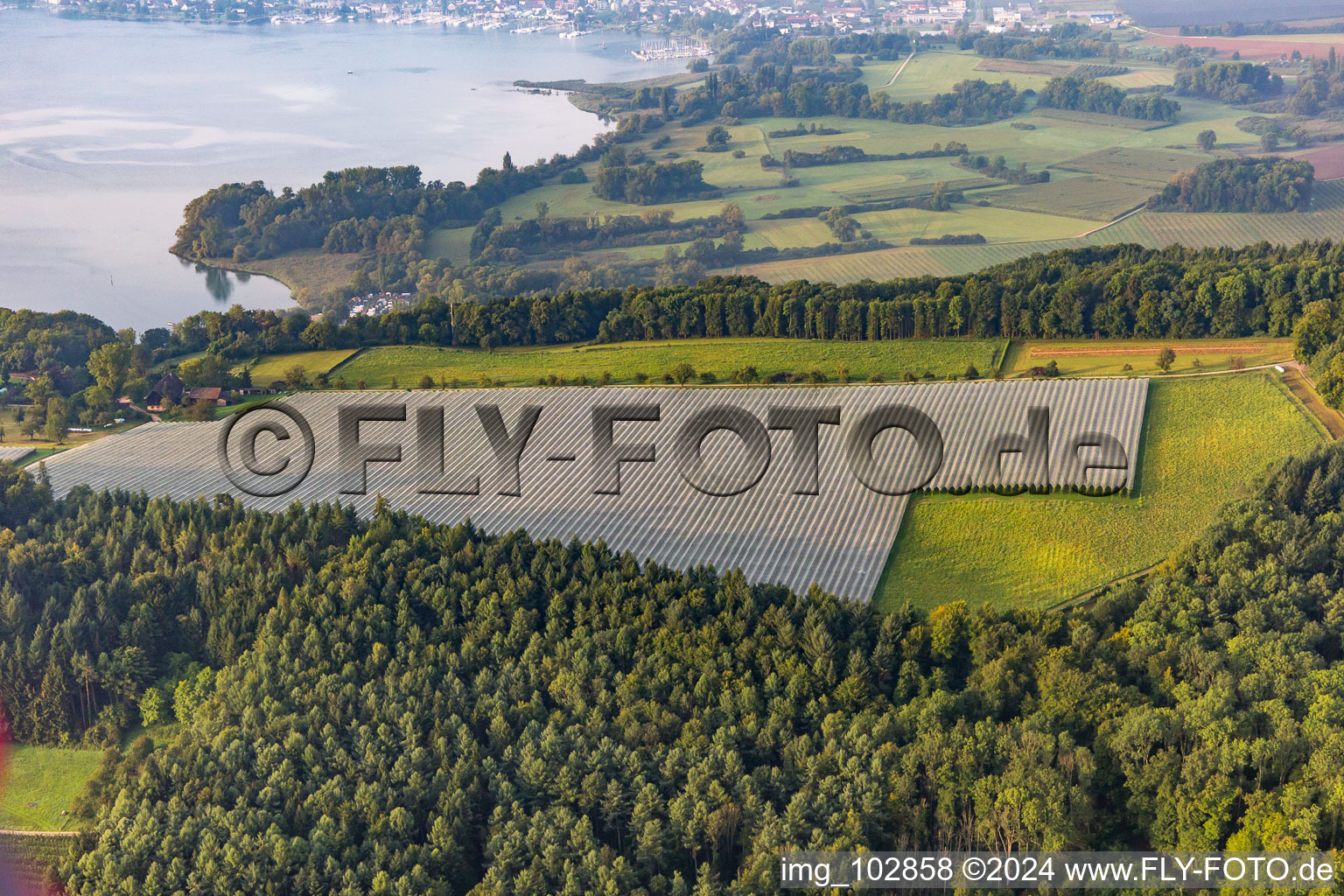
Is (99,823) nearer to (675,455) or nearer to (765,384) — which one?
(675,455)

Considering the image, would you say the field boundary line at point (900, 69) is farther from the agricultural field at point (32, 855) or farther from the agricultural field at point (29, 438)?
the agricultural field at point (32, 855)

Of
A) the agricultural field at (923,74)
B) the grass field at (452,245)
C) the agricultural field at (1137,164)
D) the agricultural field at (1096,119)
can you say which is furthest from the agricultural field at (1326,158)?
the grass field at (452,245)

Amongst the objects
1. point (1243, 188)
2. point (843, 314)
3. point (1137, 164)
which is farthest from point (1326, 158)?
point (843, 314)

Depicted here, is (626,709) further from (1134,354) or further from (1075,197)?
(1075,197)

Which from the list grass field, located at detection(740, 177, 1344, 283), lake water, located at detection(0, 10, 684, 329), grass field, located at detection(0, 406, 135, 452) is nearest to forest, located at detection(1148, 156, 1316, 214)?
grass field, located at detection(740, 177, 1344, 283)

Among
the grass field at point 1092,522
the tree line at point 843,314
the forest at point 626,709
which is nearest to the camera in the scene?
the forest at point 626,709

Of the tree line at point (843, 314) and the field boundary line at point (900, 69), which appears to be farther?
the field boundary line at point (900, 69)

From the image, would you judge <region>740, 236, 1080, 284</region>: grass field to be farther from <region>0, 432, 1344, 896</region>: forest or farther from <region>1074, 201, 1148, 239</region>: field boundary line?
<region>0, 432, 1344, 896</region>: forest

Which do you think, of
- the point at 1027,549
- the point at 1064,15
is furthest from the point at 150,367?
the point at 1064,15

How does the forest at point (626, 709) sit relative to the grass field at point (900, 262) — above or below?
below
